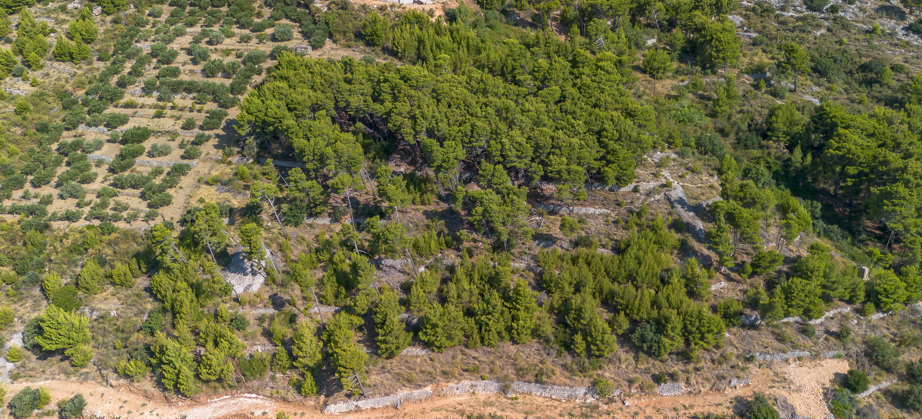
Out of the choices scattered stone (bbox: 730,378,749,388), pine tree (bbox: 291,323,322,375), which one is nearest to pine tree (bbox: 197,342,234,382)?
pine tree (bbox: 291,323,322,375)

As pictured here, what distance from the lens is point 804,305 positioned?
52656mm

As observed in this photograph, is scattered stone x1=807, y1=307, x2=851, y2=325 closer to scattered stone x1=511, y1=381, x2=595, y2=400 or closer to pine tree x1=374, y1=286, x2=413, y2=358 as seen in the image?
scattered stone x1=511, y1=381, x2=595, y2=400

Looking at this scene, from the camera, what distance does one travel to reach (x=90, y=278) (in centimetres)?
5538

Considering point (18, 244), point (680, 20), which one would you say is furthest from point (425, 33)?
point (18, 244)

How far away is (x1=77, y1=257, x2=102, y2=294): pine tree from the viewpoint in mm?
55344

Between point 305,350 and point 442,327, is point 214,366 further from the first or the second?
point 442,327

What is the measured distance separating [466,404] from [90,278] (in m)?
35.3

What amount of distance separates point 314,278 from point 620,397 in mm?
27926

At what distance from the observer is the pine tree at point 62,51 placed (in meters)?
85.6

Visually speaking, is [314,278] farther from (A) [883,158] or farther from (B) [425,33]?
(A) [883,158]

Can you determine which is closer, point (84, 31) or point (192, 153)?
point (192, 153)

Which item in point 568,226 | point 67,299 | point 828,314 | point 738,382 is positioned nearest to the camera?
point 738,382

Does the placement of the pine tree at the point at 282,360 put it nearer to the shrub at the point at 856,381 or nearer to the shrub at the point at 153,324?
the shrub at the point at 153,324

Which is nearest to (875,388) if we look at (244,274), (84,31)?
(244,274)
